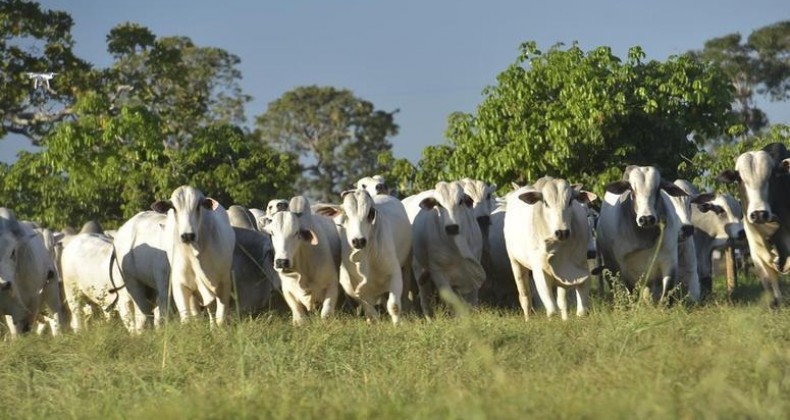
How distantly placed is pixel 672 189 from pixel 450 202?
7.93 feet

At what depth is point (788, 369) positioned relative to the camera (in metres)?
7.28

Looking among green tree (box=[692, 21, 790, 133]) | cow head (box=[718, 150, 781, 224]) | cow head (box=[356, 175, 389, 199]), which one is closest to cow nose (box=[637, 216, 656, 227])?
cow head (box=[718, 150, 781, 224])

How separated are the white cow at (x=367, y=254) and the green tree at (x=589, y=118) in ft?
19.5

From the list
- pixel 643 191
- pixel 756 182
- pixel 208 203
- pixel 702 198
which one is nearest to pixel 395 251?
pixel 208 203

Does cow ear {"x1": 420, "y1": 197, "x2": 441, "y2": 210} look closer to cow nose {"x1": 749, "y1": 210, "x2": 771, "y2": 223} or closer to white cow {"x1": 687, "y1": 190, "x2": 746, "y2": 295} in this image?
cow nose {"x1": 749, "y1": 210, "x2": 771, "y2": 223}

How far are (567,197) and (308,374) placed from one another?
16.5 feet

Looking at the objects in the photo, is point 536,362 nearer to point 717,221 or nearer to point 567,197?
point 567,197

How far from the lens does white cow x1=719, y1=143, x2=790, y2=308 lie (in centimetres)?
1275

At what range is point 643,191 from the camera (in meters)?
13.5

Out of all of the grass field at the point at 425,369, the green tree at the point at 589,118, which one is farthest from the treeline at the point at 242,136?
the grass field at the point at 425,369

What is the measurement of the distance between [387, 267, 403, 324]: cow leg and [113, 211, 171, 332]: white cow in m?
2.38

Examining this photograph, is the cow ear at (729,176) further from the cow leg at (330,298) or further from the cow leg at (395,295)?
the cow leg at (330,298)

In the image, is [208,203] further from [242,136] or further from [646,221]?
[242,136]

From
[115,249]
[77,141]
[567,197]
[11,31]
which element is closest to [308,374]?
[567,197]
